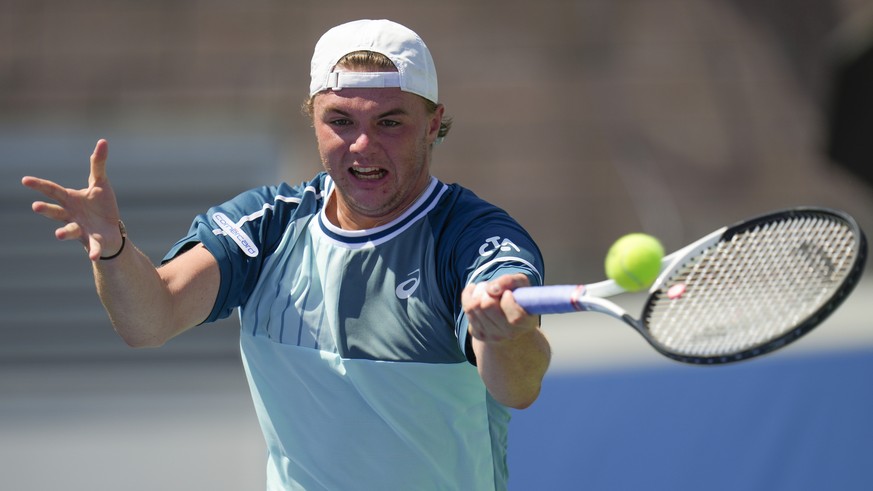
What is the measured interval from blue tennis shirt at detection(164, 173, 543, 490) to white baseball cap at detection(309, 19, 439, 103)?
0.84 feet

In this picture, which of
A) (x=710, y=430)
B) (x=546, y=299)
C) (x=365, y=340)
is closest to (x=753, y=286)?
(x=546, y=299)

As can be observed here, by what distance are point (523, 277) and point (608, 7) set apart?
489 cm

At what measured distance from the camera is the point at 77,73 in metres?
7.14

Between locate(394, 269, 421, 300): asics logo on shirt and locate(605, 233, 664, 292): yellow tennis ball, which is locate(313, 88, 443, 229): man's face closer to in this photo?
locate(394, 269, 421, 300): asics logo on shirt

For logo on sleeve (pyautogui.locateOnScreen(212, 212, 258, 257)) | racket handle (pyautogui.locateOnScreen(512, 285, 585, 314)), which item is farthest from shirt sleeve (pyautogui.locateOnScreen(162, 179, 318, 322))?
racket handle (pyautogui.locateOnScreen(512, 285, 585, 314))

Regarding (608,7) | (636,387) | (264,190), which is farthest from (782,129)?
(264,190)

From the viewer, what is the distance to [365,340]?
2646 millimetres

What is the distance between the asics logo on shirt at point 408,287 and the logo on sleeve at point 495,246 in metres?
0.20

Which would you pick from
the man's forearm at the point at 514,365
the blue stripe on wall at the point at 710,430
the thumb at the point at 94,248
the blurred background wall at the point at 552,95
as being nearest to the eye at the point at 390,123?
the man's forearm at the point at 514,365

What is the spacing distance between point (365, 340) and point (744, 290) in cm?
85

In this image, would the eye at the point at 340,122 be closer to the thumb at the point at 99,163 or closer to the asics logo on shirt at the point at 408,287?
the asics logo on shirt at the point at 408,287

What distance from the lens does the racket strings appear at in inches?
85.9

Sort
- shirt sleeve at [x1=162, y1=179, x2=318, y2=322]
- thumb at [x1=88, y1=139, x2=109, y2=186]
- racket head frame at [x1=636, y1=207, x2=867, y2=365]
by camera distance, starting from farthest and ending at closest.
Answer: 1. shirt sleeve at [x1=162, y1=179, x2=318, y2=322]
2. thumb at [x1=88, y1=139, x2=109, y2=186]
3. racket head frame at [x1=636, y1=207, x2=867, y2=365]

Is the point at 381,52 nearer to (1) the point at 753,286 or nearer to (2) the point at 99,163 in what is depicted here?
(2) the point at 99,163
